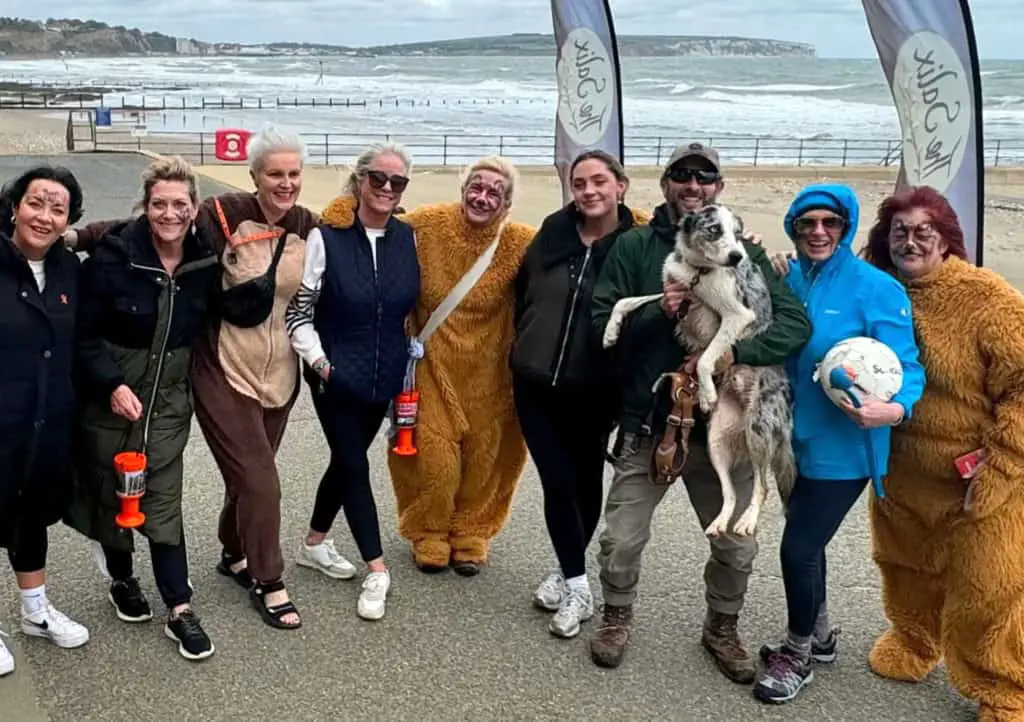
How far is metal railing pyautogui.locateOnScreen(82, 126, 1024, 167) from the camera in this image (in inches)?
1091

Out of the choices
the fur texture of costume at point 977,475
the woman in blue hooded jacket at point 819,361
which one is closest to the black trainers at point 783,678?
the woman in blue hooded jacket at point 819,361

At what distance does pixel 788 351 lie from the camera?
10.4ft

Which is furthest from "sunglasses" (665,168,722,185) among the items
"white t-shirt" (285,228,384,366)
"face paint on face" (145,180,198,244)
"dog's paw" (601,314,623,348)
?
"face paint on face" (145,180,198,244)

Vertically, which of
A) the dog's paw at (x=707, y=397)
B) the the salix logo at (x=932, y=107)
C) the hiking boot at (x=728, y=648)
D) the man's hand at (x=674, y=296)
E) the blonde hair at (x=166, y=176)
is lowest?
the hiking boot at (x=728, y=648)

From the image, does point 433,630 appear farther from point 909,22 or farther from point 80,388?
point 909,22

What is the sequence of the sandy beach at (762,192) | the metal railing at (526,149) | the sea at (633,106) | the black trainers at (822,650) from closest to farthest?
the black trainers at (822,650)
the sandy beach at (762,192)
the metal railing at (526,149)
the sea at (633,106)

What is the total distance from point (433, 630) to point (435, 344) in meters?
1.19

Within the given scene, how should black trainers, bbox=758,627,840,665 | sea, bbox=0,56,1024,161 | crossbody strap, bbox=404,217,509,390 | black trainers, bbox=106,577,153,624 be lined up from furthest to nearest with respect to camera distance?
1. sea, bbox=0,56,1024,161
2. crossbody strap, bbox=404,217,509,390
3. black trainers, bbox=106,577,153,624
4. black trainers, bbox=758,627,840,665

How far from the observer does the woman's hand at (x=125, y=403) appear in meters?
3.35

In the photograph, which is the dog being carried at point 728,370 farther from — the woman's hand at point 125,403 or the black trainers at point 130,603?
the black trainers at point 130,603

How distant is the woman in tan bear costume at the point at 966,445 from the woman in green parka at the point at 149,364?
97.6 inches

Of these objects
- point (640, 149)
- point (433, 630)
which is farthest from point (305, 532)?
point (640, 149)

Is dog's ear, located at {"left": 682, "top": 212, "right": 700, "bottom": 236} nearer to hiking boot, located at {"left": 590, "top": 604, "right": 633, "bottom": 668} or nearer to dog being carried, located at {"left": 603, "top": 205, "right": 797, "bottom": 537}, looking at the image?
dog being carried, located at {"left": 603, "top": 205, "right": 797, "bottom": 537}

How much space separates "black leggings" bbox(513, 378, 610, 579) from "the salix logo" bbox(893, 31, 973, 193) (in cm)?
317
